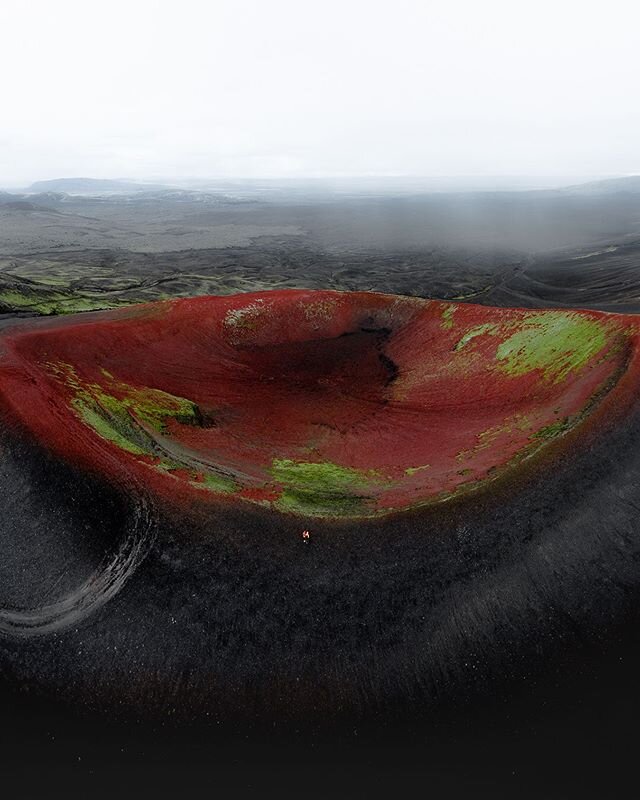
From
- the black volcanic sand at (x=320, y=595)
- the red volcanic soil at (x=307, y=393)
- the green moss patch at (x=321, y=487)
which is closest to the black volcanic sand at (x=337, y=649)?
the black volcanic sand at (x=320, y=595)

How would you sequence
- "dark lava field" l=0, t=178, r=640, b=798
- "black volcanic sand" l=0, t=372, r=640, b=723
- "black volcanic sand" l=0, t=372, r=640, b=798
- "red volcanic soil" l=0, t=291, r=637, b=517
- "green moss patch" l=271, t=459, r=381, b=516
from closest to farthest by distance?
"black volcanic sand" l=0, t=372, r=640, b=798, "dark lava field" l=0, t=178, r=640, b=798, "black volcanic sand" l=0, t=372, r=640, b=723, "green moss patch" l=271, t=459, r=381, b=516, "red volcanic soil" l=0, t=291, r=637, b=517

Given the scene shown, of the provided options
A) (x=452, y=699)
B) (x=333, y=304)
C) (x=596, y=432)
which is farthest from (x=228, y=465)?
(x=333, y=304)

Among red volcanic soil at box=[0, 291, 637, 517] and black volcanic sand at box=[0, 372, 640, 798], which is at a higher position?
red volcanic soil at box=[0, 291, 637, 517]

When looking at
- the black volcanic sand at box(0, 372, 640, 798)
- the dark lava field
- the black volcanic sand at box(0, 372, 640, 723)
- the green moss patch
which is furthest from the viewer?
the green moss patch

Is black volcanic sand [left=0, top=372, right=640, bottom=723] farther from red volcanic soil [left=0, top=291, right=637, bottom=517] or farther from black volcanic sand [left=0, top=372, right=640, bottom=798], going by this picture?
red volcanic soil [left=0, top=291, right=637, bottom=517]

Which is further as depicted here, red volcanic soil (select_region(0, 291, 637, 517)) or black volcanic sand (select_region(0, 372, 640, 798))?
red volcanic soil (select_region(0, 291, 637, 517))

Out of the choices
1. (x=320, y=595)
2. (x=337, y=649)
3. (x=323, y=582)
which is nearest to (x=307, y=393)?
(x=323, y=582)

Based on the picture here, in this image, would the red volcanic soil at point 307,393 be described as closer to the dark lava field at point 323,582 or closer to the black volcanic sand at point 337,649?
the dark lava field at point 323,582

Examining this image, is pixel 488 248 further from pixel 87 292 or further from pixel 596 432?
pixel 596 432

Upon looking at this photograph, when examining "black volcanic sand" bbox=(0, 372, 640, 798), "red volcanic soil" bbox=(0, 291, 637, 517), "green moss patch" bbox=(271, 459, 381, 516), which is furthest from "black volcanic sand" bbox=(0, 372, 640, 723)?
"red volcanic soil" bbox=(0, 291, 637, 517)
